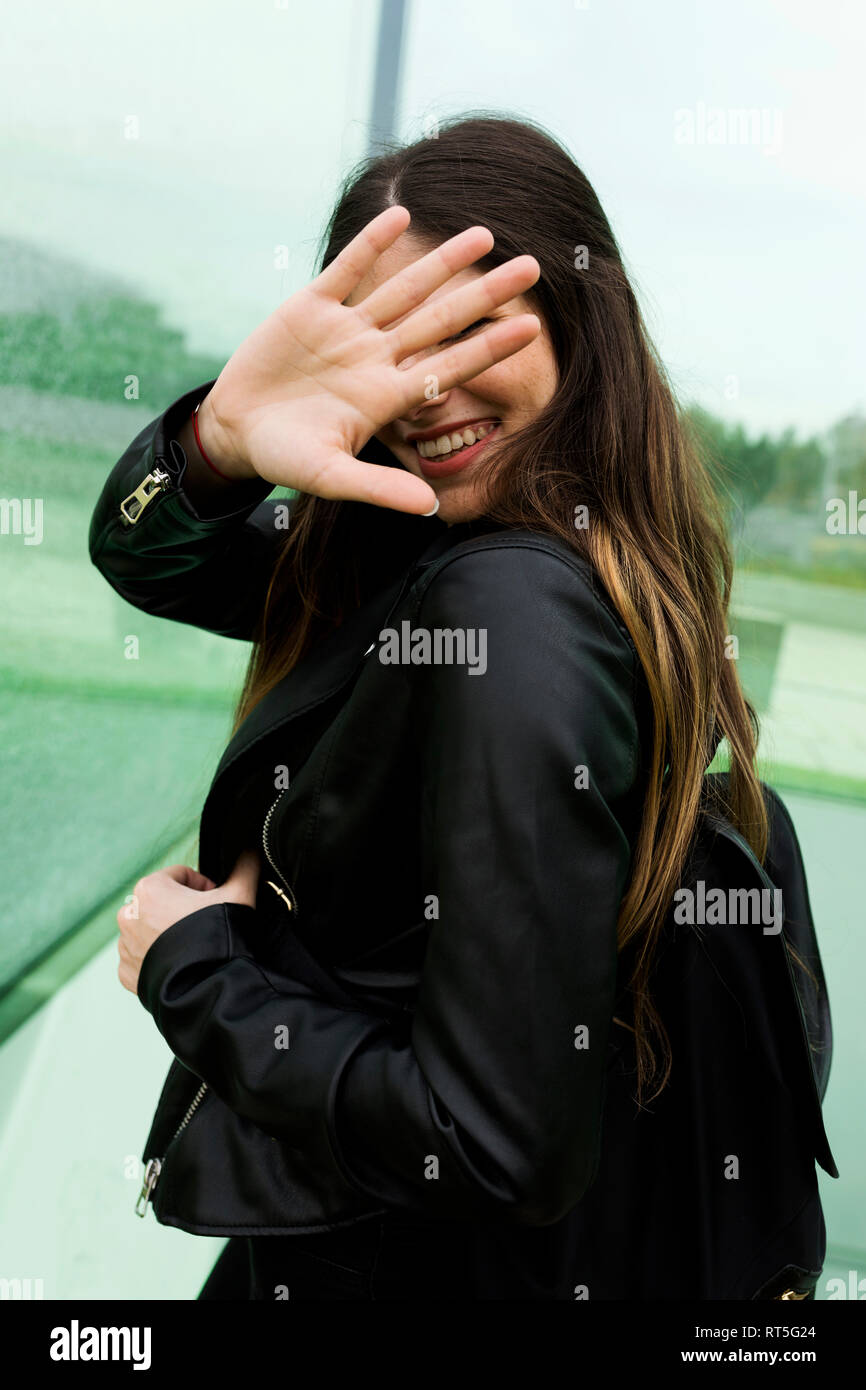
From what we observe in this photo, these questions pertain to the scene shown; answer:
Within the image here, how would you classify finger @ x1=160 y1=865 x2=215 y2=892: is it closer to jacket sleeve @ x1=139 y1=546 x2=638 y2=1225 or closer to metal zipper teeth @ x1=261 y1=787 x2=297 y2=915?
metal zipper teeth @ x1=261 y1=787 x2=297 y2=915

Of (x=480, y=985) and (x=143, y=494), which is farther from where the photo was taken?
(x=143, y=494)

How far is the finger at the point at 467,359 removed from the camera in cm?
81

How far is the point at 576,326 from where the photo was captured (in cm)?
100

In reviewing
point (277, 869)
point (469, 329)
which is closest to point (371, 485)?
point (469, 329)

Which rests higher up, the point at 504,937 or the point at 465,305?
the point at 465,305

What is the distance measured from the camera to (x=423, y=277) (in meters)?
0.82

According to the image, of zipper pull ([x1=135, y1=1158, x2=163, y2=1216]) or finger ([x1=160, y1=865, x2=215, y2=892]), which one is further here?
finger ([x1=160, y1=865, x2=215, y2=892])

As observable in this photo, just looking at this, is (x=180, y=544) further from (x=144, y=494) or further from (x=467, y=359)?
(x=467, y=359)

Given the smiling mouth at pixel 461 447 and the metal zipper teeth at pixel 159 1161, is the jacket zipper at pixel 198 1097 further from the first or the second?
the smiling mouth at pixel 461 447

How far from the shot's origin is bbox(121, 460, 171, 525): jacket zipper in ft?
3.60

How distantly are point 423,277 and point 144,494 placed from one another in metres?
0.44

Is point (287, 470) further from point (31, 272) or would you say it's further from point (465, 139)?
point (31, 272)

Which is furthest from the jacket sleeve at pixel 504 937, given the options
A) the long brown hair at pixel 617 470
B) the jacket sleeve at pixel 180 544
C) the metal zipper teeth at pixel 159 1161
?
the jacket sleeve at pixel 180 544

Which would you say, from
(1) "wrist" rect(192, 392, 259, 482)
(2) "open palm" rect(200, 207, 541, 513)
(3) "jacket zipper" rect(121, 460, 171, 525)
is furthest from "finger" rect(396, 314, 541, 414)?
(3) "jacket zipper" rect(121, 460, 171, 525)
